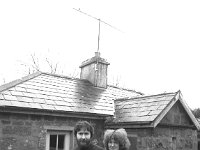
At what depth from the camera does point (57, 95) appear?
8.88 meters

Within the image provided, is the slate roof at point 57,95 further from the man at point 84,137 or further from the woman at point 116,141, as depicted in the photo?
the woman at point 116,141

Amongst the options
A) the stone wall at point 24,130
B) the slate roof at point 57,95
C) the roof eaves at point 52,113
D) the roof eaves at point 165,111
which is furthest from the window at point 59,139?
the roof eaves at point 165,111

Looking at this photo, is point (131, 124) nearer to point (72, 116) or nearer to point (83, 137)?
point (72, 116)

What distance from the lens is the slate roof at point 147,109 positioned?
778cm

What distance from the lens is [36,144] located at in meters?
7.53

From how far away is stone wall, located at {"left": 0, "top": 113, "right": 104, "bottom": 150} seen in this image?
7119mm

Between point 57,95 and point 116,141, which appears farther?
point 57,95

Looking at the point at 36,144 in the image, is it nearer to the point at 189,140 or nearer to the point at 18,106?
the point at 18,106

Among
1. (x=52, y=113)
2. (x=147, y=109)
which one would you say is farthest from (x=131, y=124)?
(x=52, y=113)

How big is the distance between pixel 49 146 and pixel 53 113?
103cm

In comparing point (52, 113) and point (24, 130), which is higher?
point (52, 113)

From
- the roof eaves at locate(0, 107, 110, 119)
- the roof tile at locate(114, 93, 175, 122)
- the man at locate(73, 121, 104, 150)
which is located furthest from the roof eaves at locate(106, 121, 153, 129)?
the man at locate(73, 121, 104, 150)

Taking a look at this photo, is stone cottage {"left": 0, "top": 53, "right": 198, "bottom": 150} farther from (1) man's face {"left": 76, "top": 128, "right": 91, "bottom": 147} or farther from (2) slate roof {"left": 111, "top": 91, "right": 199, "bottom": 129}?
(1) man's face {"left": 76, "top": 128, "right": 91, "bottom": 147}

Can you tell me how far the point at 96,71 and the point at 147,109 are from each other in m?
4.18
